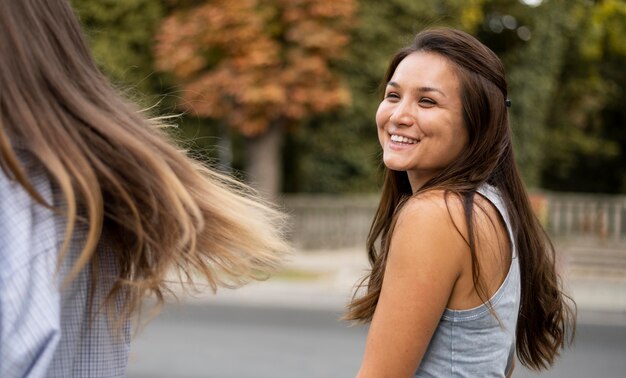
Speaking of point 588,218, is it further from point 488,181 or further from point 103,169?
point 103,169

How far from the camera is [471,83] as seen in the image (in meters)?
2.01

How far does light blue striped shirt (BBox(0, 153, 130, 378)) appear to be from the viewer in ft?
4.39

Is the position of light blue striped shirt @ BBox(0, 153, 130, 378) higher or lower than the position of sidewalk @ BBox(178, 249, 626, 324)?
higher

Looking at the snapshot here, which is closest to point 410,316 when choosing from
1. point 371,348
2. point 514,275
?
point 371,348

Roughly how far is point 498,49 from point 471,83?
21.0 m

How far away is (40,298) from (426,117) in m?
0.96

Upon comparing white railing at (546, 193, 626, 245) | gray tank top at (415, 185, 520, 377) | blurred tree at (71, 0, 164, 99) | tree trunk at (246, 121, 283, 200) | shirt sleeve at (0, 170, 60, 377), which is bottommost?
white railing at (546, 193, 626, 245)

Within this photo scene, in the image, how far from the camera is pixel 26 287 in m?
1.36

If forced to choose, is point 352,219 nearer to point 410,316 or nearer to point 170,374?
point 170,374

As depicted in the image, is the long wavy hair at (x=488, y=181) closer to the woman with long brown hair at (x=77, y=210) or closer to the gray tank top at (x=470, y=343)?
the gray tank top at (x=470, y=343)

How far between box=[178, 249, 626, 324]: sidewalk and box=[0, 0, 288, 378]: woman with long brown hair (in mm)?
9148

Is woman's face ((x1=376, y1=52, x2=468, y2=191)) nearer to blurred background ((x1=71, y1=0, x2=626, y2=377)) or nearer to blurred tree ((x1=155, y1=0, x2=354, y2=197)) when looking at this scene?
blurred background ((x1=71, y1=0, x2=626, y2=377))

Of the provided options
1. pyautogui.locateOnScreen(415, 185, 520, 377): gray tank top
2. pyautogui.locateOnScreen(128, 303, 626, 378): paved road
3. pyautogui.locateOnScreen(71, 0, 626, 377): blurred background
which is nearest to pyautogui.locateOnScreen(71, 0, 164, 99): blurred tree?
pyautogui.locateOnScreen(71, 0, 626, 377): blurred background

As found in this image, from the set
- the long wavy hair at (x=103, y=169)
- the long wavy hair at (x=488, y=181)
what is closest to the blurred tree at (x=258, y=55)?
the long wavy hair at (x=488, y=181)
